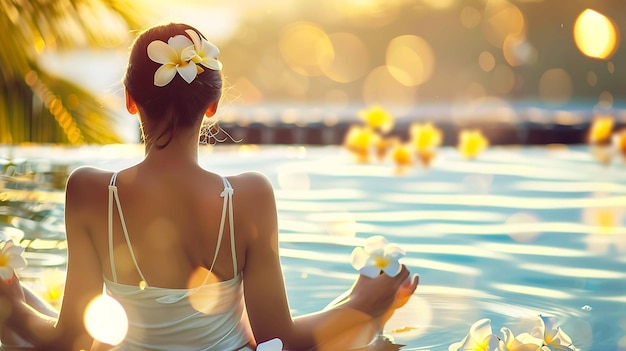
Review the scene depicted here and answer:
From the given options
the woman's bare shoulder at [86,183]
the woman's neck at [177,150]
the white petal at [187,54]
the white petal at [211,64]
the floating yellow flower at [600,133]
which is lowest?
the woman's bare shoulder at [86,183]

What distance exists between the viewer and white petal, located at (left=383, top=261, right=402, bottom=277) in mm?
2002

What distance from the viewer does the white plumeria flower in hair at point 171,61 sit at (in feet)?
5.05

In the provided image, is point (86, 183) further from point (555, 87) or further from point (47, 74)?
point (555, 87)

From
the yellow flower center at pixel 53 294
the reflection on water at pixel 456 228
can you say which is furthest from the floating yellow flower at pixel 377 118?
the yellow flower center at pixel 53 294

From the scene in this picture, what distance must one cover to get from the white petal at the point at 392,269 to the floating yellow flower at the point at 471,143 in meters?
4.45

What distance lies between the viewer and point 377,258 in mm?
2016

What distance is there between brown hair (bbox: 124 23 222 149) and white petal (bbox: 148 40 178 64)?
18mm

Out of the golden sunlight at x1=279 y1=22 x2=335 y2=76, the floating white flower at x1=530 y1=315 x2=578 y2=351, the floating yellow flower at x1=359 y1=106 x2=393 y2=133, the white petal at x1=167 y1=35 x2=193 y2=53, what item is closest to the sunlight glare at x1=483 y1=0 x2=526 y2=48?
the golden sunlight at x1=279 y1=22 x2=335 y2=76

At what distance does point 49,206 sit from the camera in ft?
12.9

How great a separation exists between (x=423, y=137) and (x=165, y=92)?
501 cm

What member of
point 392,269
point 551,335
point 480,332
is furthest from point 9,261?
point 551,335

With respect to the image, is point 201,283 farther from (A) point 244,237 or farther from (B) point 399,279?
(B) point 399,279

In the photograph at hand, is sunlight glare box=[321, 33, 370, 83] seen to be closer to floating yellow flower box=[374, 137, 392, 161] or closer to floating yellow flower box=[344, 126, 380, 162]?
floating yellow flower box=[344, 126, 380, 162]

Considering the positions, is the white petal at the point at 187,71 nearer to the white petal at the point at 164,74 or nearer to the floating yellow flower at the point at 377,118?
the white petal at the point at 164,74
